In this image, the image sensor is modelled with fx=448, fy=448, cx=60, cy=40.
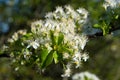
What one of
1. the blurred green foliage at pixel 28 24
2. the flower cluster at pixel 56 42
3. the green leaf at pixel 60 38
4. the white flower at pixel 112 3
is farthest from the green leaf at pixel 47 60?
the blurred green foliage at pixel 28 24

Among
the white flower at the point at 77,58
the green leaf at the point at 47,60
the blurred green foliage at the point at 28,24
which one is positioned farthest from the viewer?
the blurred green foliage at the point at 28,24

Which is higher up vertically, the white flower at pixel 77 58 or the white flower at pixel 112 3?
the white flower at pixel 112 3

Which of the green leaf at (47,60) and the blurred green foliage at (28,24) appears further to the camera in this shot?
A: the blurred green foliage at (28,24)

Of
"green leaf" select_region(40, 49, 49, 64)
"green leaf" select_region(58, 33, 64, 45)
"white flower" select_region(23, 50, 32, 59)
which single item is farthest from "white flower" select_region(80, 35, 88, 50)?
"white flower" select_region(23, 50, 32, 59)

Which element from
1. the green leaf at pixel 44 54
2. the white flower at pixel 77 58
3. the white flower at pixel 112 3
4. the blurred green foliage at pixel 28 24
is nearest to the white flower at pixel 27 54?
the green leaf at pixel 44 54

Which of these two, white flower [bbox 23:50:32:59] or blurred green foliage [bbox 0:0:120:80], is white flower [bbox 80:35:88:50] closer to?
white flower [bbox 23:50:32:59]

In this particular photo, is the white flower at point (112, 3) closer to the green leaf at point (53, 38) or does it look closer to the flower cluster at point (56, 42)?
the flower cluster at point (56, 42)

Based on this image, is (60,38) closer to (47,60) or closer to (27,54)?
(47,60)

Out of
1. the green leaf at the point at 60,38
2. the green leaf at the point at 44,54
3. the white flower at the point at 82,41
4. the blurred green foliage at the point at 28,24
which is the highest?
the blurred green foliage at the point at 28,24

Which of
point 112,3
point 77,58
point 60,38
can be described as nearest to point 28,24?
point 112,3

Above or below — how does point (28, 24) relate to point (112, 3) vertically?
above

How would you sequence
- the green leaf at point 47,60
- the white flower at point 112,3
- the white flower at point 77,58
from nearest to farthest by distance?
the green leaf at point 47,60, the white flower at point 77,58, the white flower at point 112,3
